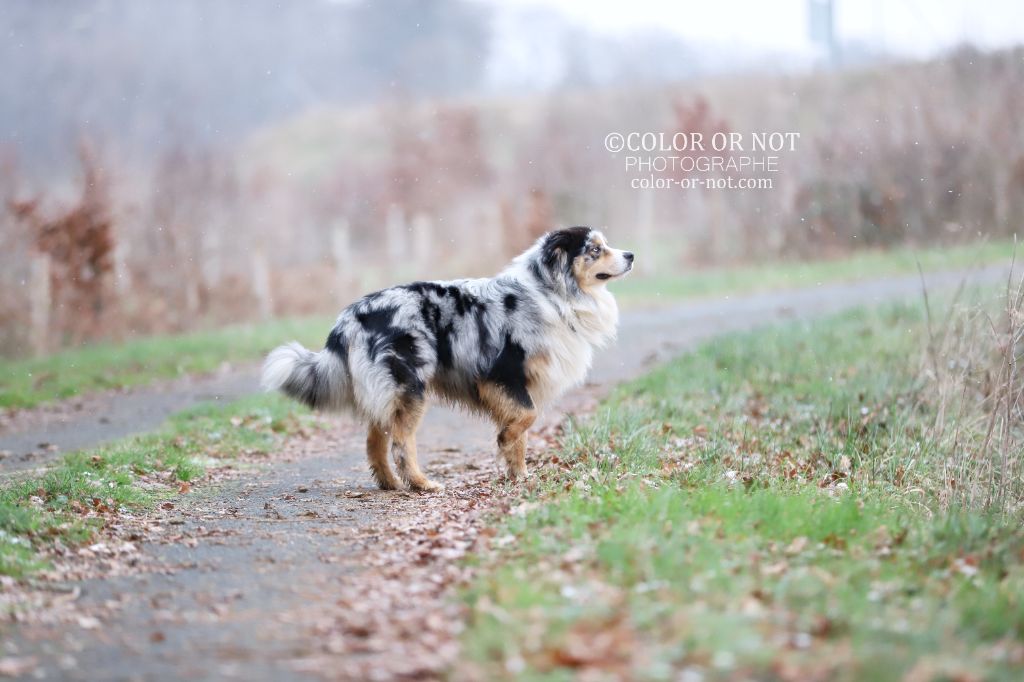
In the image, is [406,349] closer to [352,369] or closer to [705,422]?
[352,369]

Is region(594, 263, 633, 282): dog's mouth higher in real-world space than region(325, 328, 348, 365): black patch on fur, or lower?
higher

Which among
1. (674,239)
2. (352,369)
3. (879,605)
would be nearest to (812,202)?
(674,239)

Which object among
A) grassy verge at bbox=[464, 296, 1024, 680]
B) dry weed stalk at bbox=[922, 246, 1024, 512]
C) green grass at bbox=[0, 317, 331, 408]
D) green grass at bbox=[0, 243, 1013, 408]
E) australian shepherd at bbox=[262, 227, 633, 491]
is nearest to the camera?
grassy verge at bbox=[464, 296, 1024, 680]

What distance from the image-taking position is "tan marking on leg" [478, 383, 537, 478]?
7043 millimetres

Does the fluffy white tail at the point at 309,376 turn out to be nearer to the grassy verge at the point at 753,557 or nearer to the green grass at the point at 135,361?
the grassy verge at the point at 753,557

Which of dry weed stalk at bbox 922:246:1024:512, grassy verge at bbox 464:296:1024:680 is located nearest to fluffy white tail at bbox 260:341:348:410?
grassy verge at bbox 464:296:1024:680

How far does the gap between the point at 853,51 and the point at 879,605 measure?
4104 cm

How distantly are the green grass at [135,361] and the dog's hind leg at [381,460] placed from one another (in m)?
6.84

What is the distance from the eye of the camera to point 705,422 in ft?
29.1

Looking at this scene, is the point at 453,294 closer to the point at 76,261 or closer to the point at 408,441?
the point at 408,441

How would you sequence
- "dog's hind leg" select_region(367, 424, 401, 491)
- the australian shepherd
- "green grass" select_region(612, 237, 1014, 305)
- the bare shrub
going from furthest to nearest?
"green grass" select_region(612, 237, 1014, 305) → the bare shrub → "dog's hind leg" select_region(367, 424, 401, 491) → the australian shepherd

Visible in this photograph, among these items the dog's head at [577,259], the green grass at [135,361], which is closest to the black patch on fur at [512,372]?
the dog's head at [577,259]

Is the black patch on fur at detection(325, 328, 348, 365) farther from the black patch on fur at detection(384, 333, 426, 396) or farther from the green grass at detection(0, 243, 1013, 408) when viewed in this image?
the green grass at detection(0, 243, 1013, 408)

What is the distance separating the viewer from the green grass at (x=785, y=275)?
63.4 ft
